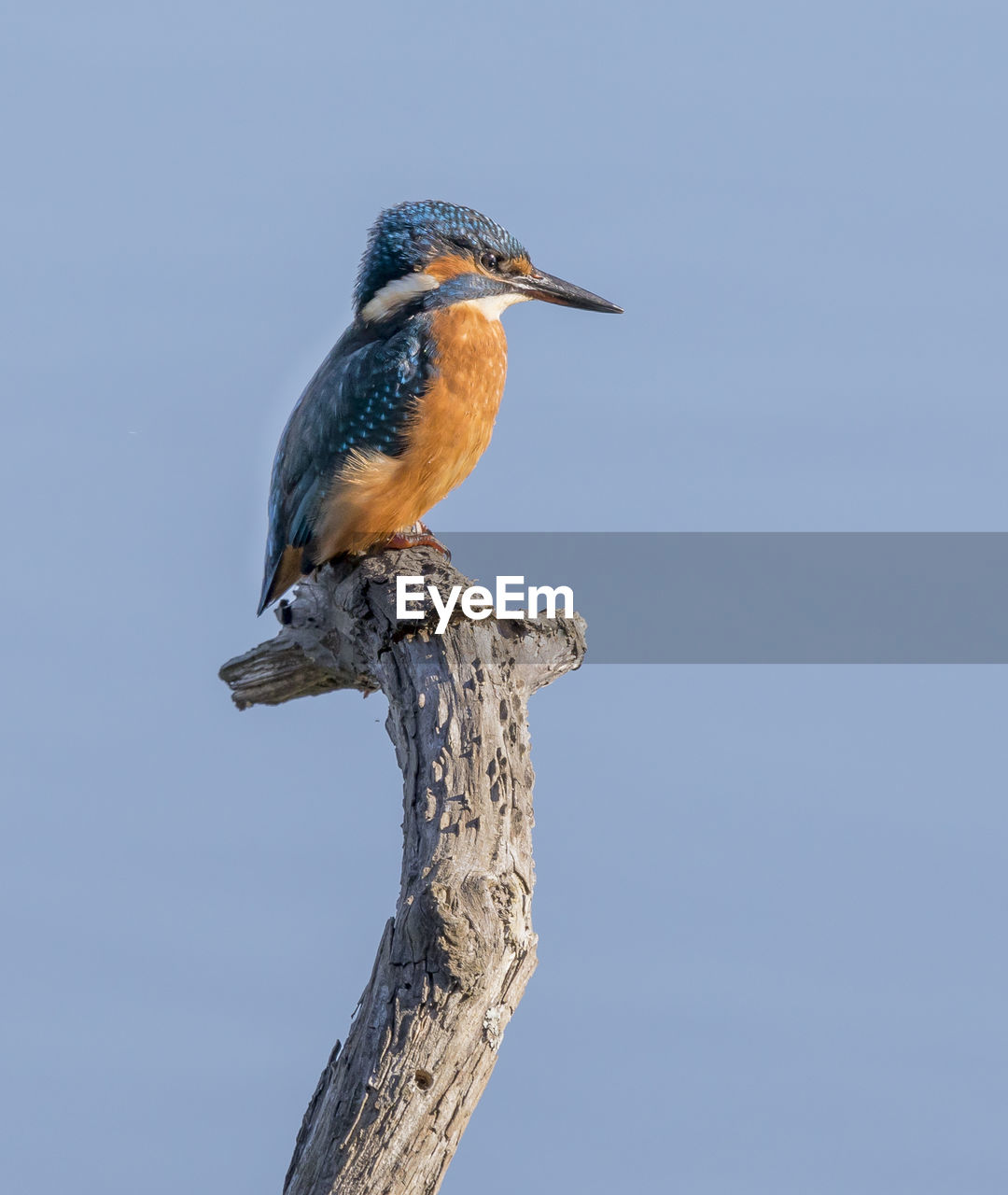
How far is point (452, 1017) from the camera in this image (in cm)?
186

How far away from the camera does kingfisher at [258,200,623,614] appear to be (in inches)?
98.0

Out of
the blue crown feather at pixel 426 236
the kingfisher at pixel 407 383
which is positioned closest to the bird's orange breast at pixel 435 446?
the kingfisher at pixel 407 383

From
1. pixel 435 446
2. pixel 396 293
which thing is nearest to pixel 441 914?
pixel 435 446

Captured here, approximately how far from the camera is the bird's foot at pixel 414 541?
265 centimetres

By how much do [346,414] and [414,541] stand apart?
30cm

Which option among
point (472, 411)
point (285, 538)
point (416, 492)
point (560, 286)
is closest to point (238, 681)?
point (285, 538)

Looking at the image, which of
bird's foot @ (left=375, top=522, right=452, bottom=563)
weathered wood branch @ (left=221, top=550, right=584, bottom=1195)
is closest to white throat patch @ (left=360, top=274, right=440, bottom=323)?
bird's foot @ (left=375, top=522, right=452, bottom=563)

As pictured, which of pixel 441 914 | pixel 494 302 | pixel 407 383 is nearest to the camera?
pixel 441 914

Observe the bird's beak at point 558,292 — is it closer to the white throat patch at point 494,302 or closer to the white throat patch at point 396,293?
the white throat patch at point 494,302

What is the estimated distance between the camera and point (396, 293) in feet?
8.41

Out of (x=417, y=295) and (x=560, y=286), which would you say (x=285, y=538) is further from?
(x=560, y=286)

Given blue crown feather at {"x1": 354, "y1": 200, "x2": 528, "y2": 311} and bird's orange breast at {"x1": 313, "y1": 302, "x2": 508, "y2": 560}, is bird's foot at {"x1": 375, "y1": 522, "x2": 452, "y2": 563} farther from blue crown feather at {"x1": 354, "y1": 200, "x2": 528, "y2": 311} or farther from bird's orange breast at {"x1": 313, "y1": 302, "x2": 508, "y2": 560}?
blue crown feather at {"x1": 354, "y1": 200, "x2": 528, "y2": 311}

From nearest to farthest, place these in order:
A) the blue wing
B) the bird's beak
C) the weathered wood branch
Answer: the weathered wood branch → the blue wing → the bird's beak

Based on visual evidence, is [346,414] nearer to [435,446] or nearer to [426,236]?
[435,446]
